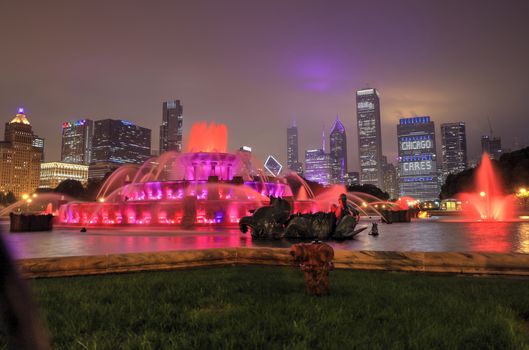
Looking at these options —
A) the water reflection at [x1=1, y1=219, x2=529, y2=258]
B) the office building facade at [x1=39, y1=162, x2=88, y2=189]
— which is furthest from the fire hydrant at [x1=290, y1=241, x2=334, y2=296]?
the office building facade at [x1=39, y1=162, x2=88, y2=189]

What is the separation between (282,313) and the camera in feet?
17.3

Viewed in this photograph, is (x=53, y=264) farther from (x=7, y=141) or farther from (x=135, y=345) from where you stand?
(x=7, y=141)

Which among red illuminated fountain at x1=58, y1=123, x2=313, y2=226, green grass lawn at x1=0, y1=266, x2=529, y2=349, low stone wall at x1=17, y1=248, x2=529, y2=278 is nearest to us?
green grass lawn at x1=0, y1=266, x2=529, y2=349

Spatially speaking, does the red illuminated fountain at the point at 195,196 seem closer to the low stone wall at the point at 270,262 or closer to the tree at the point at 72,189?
the low stone wall at the point at 270,262

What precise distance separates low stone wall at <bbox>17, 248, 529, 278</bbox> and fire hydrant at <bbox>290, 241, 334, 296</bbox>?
183cm

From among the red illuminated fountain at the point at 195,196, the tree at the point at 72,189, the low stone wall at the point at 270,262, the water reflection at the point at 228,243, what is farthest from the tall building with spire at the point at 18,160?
the low stone wall at the point at 270,262

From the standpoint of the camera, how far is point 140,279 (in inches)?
302

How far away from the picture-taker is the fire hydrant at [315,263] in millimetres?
6215

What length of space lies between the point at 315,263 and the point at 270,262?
364 centimetres

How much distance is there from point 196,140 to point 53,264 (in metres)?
41.9

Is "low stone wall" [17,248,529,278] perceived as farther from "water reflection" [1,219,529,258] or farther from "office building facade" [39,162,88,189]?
"office building facade" [39,162,88,189]

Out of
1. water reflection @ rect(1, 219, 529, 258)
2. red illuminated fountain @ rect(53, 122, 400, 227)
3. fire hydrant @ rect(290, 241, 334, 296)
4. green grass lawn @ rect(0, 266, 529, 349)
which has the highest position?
Result: red illuminated fountain @ rect(53, 122, 400, 227)

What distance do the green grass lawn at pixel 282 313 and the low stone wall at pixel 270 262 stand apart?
1.83 ft

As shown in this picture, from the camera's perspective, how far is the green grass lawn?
4.22m
